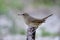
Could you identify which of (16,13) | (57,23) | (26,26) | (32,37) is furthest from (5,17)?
(57,23)

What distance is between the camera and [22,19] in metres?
1.65

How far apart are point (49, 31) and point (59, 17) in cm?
17

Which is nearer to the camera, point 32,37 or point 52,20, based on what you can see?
point 32,37

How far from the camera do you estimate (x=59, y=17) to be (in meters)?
1.69

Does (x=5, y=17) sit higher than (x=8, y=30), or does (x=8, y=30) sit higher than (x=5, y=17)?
(x=5, y=17)

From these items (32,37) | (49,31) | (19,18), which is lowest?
(32,37)

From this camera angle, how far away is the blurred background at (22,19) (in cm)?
165

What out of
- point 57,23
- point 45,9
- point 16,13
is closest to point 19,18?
point 16,13

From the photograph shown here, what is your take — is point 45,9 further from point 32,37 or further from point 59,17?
point 32,37

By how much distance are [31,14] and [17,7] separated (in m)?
0.15

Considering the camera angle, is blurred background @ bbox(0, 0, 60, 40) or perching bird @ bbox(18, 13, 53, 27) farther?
blurred background @ bbox(0, 0, 60, 40)

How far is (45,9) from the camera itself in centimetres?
168

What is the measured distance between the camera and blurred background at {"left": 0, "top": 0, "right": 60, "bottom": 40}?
1652mm

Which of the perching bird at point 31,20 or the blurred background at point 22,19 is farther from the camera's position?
the blurred background at point 22,19
